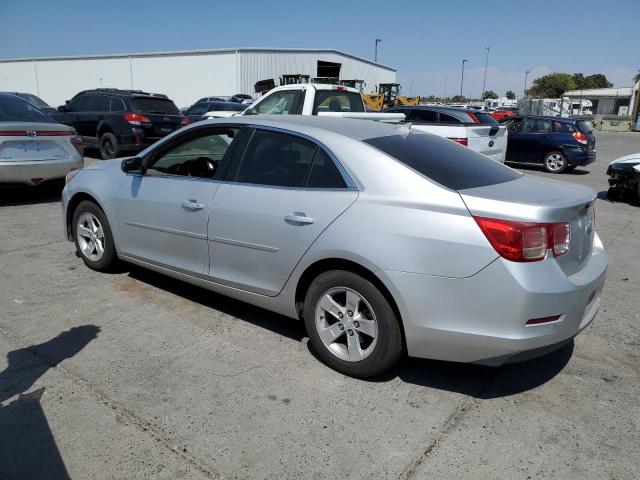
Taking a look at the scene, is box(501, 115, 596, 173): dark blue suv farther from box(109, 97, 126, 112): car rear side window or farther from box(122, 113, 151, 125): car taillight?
box(109, 97, 126, 112): car rear side window

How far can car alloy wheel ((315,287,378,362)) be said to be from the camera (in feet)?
10.2

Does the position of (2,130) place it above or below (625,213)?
above

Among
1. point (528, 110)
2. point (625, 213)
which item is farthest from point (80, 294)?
point (528, 110)

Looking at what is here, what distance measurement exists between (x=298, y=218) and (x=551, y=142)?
12.9 meters

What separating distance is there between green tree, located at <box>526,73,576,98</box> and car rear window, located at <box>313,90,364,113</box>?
9048 cm

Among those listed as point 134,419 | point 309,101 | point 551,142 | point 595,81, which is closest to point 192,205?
point 134,419

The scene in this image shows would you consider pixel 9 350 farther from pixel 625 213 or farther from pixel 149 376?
pixel 625 213

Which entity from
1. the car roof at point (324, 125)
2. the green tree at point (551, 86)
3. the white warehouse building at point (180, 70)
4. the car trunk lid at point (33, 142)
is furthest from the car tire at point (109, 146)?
the green tree at point (551, 86)

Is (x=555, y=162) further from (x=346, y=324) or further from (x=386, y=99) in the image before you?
(x=386, y=99)

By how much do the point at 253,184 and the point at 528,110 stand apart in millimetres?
50342

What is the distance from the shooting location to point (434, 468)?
2.47 m

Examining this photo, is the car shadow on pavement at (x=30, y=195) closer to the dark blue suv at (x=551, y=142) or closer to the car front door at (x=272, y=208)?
the car front door at (x=272, y=208)

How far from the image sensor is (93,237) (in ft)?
16.1

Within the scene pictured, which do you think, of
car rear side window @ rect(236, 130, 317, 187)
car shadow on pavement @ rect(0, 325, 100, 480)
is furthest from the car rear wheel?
car shadow on pavement @ rect(0, 325, 100, 480)
